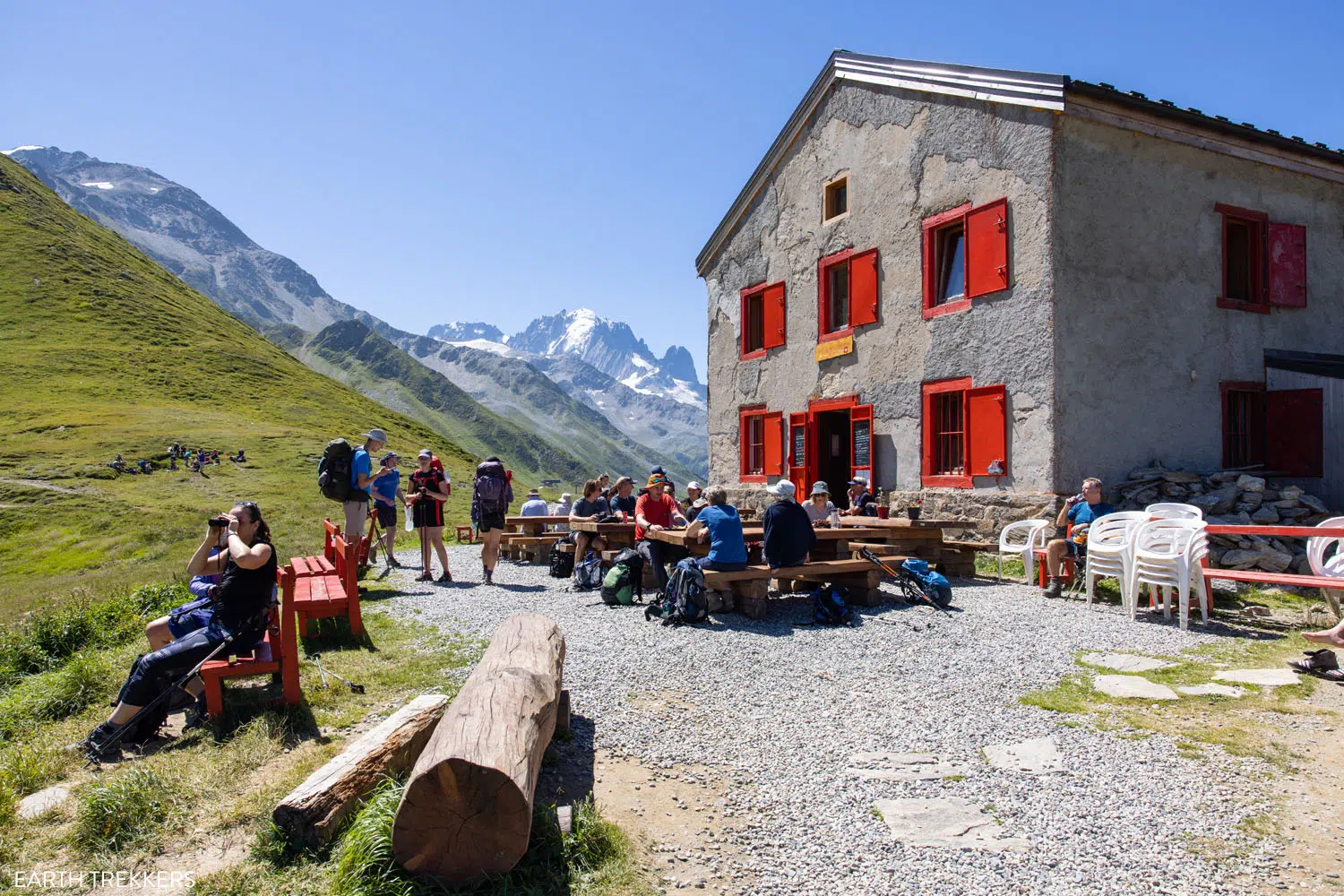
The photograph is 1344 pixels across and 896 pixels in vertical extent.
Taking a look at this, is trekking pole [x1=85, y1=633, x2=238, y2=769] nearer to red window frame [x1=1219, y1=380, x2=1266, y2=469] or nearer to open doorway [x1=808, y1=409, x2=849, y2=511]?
open doorway [x1=808, y1=409, x2=849, y2=511]

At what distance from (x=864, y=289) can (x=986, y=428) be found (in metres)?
3.95

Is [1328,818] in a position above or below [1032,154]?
below

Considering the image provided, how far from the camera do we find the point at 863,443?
15531 mm

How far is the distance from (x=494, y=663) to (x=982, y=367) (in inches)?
425

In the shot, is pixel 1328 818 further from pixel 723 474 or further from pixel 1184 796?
pixel 723 474

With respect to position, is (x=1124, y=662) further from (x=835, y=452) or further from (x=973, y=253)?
(x=835, y=452)

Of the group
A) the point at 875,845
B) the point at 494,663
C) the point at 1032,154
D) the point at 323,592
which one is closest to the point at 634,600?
the point at 323,592

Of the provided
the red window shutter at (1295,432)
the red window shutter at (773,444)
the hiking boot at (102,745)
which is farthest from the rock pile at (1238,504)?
the hiking boot at (102,745)

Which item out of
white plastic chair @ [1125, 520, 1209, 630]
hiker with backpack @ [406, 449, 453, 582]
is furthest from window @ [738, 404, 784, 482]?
white plastic chair @ [1125, 520, 1209, 630]

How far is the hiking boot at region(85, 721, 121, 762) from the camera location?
478cm

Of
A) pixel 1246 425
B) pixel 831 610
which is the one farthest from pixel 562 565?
pixel 1246 425

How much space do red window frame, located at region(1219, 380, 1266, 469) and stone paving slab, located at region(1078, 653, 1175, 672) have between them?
28.0 feet

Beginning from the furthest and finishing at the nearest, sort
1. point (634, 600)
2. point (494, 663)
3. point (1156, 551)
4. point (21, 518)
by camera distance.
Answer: point (21, 518)
point (634, 600)
point (1156, 551)
point (494, 663)

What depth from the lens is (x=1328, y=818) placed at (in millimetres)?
3666
